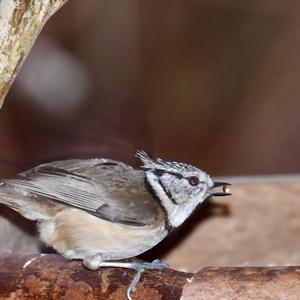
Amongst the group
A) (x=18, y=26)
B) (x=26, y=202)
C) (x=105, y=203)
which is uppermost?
(x=18, y=26)

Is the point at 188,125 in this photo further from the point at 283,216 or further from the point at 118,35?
the point at 283,216

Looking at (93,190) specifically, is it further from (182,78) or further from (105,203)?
(182,78)

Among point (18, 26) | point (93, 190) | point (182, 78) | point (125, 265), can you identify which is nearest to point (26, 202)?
point (93, 190)

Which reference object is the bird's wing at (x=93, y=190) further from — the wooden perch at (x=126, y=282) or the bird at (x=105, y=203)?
the wooden perch at (x=126, y=282)

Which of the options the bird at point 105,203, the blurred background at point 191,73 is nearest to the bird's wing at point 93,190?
the bird at point 105,203

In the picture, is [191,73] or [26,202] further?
[191,73]

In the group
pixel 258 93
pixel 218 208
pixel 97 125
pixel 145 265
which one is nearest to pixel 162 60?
pixel 258 93
